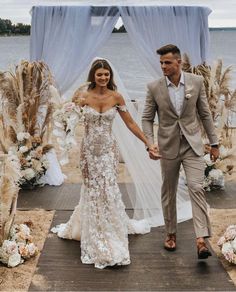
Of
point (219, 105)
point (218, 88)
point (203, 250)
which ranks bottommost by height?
point (203, 250)

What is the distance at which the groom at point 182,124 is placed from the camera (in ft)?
17.0

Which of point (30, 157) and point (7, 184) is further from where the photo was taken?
point (30, 157)

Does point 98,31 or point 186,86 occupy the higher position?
point 186,86

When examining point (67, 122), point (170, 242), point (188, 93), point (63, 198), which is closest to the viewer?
point (188, 93)

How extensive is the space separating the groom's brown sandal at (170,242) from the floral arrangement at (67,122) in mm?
1391

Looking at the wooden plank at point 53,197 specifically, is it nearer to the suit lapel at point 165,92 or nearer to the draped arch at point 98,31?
the draped arch at point 98,31

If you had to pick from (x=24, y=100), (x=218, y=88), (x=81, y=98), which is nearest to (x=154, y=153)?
(x=81, y=98)

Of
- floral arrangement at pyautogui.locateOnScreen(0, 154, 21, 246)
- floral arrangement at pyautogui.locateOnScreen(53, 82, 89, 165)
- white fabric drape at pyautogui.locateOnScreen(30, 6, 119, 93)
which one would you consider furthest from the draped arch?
floral arrangement at pyautogui.locateOnScreen(0, 154, 21, 246)

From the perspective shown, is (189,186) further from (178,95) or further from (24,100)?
(24,100)

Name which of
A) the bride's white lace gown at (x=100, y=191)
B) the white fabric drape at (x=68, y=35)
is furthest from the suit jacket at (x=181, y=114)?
the white fabric drape at (x=68, y=35)

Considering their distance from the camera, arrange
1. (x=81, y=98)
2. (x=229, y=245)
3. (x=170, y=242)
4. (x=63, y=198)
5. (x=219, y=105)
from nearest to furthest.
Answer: (x=229, y=245) → (x=81, y=98) → (x=170, y=242) → (x=63, y=198) → (x=219, y=105)

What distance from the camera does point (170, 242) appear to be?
18.9 feet

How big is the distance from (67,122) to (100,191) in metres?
0.88

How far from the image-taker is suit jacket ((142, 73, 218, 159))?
5227 millimetres
